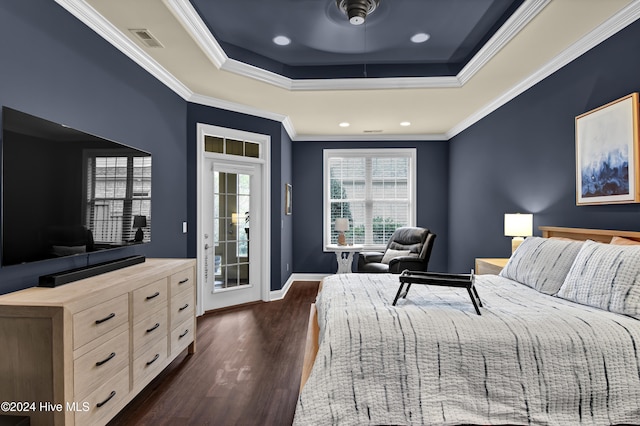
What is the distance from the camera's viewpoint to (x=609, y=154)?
2.70 metres

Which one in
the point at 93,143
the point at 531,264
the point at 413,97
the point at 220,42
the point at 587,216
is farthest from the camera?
the point at 413,97

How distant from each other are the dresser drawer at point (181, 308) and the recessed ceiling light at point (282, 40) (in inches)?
97.6

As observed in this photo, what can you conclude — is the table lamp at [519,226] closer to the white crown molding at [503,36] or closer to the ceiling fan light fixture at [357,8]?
the white crown molding at [503,36]

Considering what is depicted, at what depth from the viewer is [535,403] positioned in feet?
5.24

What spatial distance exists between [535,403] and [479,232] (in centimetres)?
372

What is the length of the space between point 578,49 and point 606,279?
2.11 metres

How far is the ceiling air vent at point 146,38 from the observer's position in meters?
2.78

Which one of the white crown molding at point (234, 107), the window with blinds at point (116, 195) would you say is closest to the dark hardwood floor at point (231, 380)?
the window with blinds at point (116, 195)

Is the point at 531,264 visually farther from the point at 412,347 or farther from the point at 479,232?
the point at 479,232

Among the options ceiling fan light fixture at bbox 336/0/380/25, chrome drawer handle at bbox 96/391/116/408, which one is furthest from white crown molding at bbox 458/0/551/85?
chrome drawer handle at bbox 96/391/116/408

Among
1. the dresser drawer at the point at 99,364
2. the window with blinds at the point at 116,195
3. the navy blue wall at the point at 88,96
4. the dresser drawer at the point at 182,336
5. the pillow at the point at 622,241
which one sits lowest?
the dresser drawer at the point at 182,336

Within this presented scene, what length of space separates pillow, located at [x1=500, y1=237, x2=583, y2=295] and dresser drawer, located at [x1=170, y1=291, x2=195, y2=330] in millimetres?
2590

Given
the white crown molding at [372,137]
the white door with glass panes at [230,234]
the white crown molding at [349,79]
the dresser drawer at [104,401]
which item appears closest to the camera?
the dresser drawer at [104,401]

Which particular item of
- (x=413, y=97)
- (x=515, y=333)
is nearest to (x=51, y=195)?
(x=515, y=333)
